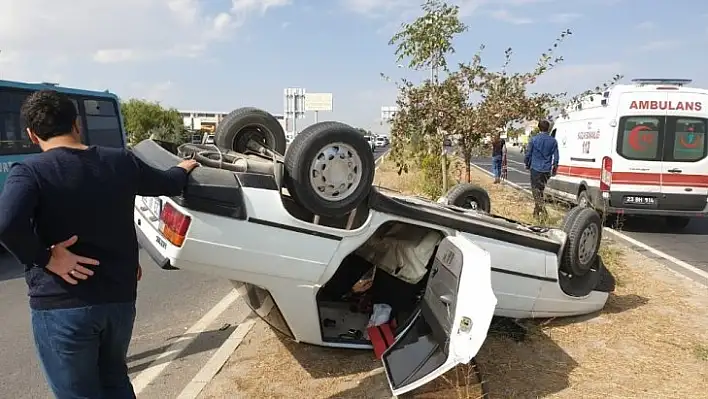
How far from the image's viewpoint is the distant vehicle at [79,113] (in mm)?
9953

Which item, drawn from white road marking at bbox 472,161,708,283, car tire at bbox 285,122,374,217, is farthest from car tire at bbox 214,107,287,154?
white road marking at bbox 472,161,708,283

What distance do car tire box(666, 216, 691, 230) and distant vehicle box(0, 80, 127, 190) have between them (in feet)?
35.2

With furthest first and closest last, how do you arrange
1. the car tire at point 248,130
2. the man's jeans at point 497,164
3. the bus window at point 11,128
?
the man's jeans at point 497,164 → the bus window at point 11,128 → the car tire at point 248,130

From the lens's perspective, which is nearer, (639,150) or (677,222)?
(639,150)

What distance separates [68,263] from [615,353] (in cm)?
387

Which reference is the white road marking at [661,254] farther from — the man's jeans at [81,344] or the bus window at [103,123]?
the bus window at [103,123]

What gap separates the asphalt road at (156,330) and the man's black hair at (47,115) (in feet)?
Answer: 6.87

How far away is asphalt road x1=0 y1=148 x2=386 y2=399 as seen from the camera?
13.4 ft

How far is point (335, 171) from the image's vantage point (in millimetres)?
3410

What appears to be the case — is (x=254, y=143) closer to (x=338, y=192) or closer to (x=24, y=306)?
(x=338, y=192)

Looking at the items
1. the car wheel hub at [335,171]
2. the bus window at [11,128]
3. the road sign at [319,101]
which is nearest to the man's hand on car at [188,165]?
the car wheel hub at [335,171]

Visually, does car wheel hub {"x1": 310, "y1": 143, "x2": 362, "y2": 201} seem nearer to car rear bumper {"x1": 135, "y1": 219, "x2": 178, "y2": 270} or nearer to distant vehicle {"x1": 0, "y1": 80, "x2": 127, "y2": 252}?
car rear bumper {"x1": 135, "y1": 219, "x2": 178, "y2": 270}

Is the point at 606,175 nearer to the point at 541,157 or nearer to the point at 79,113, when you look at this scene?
the point at 541,157

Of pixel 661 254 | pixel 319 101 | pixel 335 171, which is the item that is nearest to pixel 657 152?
pixel 661 254
